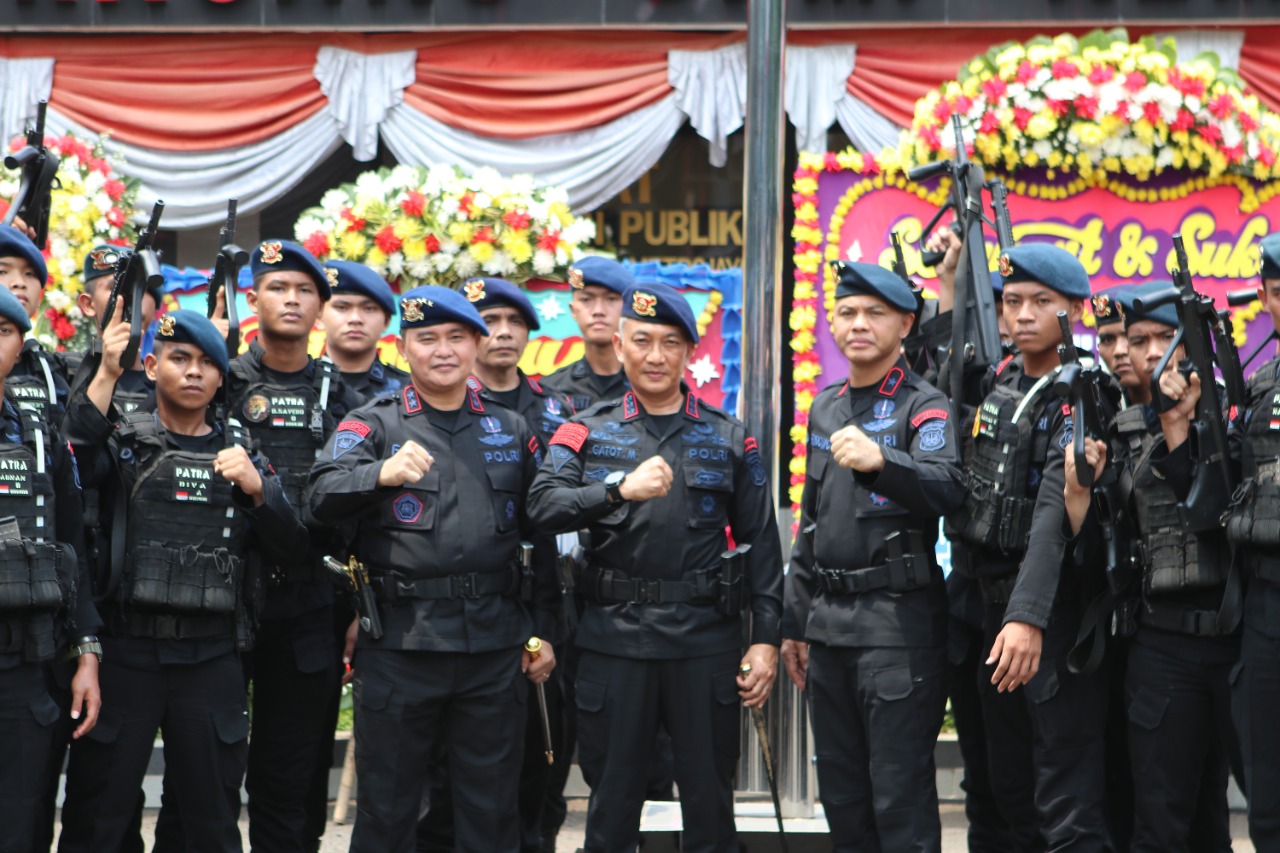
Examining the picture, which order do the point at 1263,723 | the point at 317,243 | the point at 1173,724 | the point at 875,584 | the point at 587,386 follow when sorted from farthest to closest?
the point at 317,243
the point at 587,386
the point at 875,584
the point at 1173,724
the point at 1263,723

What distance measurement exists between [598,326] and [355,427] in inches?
65.1

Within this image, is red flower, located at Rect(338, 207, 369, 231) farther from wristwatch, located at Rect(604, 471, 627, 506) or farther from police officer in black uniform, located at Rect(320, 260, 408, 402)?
wristwatch, located at Rect(604, 471, 627, 506)

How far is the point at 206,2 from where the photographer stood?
29.7 ft

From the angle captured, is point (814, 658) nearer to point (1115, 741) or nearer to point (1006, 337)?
point (1115, 741)

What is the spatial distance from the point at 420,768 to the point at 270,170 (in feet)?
15.9

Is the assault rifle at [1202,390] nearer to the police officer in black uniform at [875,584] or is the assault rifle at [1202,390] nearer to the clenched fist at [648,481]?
the police officer in black uniform at [875,584]

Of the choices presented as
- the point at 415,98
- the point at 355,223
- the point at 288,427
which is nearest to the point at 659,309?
the point at 288,427

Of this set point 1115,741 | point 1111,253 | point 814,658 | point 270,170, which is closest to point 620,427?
point 814,658

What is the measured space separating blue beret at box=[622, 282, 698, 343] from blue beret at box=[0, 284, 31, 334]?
1861mm

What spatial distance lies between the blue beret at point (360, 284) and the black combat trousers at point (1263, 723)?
336cm

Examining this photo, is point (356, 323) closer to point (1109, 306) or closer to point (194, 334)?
point (194, 334)

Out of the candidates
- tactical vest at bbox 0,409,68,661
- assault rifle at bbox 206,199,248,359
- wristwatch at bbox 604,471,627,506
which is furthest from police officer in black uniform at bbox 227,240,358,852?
wristwatch at bbox 604,471,627,506

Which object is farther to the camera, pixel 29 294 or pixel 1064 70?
pixel 1064 70

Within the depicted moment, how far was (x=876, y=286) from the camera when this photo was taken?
5.35 m
